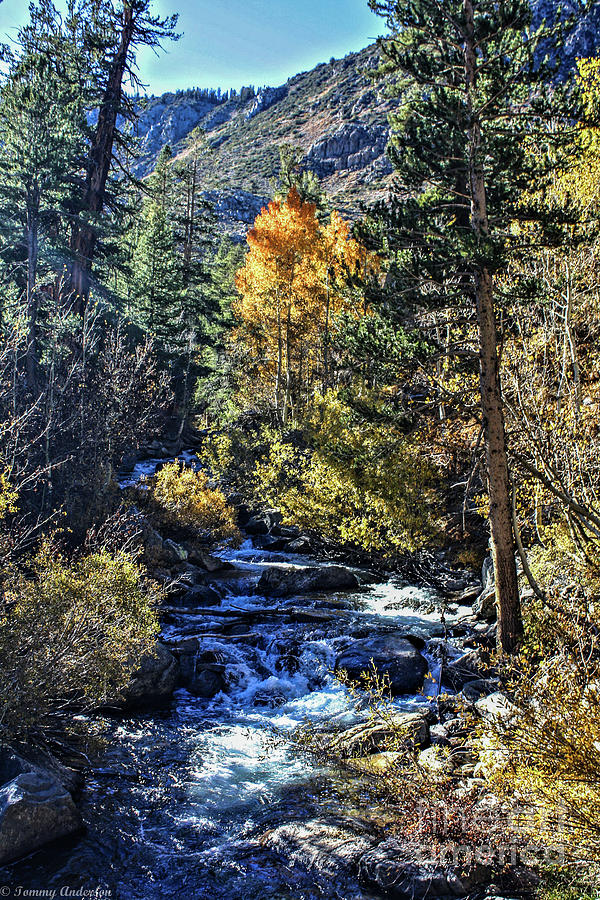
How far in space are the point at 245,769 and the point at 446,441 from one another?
9.17 metres

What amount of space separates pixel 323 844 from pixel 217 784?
2.20 meters

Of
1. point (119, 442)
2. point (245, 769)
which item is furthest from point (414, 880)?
point (119, 442)

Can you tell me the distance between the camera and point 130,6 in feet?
70.3

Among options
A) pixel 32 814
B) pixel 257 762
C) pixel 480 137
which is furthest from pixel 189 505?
pixel 480 137

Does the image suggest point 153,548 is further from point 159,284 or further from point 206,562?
point 159,284

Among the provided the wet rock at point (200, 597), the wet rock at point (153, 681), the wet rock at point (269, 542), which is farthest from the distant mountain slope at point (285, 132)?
the wet rock at point (153, 681)

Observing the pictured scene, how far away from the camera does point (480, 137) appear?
350 inches

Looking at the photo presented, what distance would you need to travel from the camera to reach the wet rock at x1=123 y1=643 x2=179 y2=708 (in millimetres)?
9797

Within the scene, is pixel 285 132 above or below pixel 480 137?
above

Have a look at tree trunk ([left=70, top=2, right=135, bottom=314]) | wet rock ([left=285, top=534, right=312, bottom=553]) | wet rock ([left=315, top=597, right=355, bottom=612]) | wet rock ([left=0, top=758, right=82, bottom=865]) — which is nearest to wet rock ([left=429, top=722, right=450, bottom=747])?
wet rock ([left=0, top=758, right=82, bottom=865])

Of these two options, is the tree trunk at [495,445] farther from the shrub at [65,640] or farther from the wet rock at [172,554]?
the wet rock at [172,554]

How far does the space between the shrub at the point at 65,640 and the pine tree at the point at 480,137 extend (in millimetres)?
5794

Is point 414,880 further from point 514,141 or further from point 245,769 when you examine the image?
point 514,141

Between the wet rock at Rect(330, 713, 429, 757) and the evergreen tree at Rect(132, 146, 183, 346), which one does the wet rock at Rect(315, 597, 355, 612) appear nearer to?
the wet rock at Rect(330, 713, 429, 757)
